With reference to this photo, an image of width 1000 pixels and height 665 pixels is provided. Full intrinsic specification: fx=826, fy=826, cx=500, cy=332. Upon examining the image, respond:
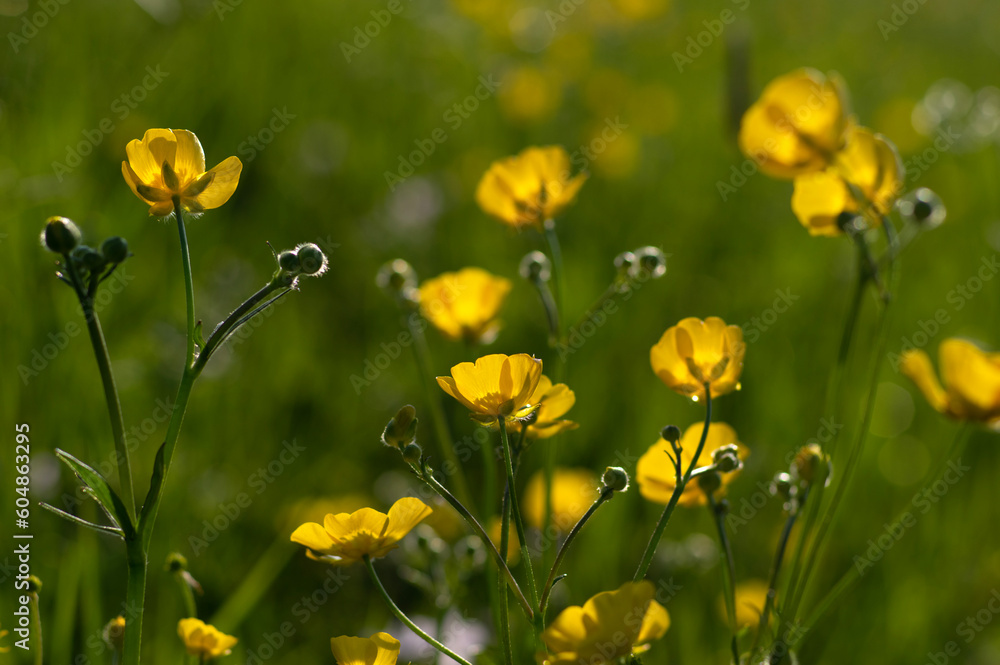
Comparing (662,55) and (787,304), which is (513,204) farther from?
(662,55)

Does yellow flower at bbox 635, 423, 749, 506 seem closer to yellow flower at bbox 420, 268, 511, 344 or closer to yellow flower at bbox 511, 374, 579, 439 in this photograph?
yellow flower at bbox 511, 374, 579, 439

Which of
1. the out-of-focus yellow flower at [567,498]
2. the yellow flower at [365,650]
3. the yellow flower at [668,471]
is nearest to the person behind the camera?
the yellow flower at [365,650]

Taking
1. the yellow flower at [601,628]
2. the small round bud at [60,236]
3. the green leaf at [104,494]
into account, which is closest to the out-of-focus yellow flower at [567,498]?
the yellow flower at [601,628]

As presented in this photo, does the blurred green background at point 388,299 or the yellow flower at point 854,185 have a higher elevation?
the yellow flower at point 854,185

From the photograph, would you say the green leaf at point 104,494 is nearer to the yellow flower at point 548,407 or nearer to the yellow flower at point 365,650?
the yellow flower at point 365,650

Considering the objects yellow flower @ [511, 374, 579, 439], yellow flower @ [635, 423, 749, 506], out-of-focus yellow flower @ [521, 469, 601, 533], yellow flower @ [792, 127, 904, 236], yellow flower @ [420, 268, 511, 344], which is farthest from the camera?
out-of-focus yellow flower @ [521, 469, 601, 533]

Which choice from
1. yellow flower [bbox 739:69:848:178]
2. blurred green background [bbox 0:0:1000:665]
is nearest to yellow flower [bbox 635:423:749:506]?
yellow flower [bbox 739:69:848:178]
